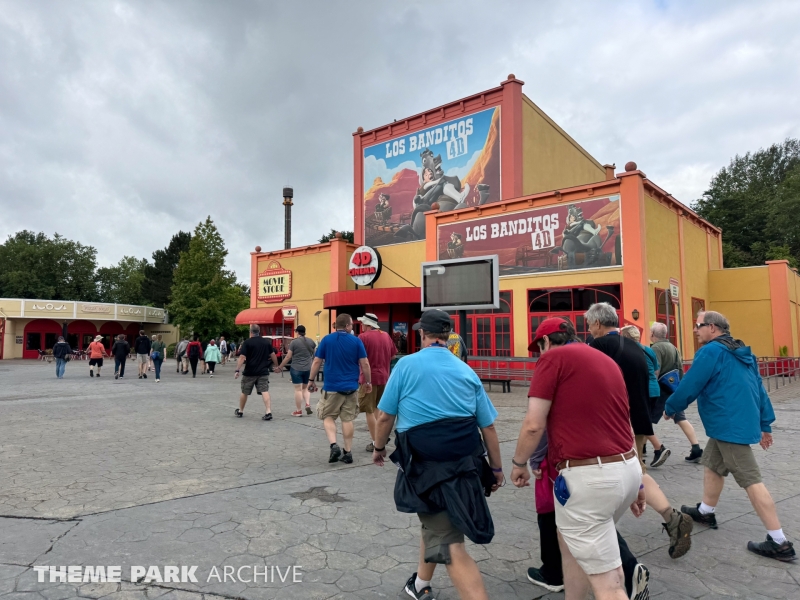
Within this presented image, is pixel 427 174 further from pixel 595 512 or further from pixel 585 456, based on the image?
pixel 595 512

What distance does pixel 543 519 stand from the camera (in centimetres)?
330

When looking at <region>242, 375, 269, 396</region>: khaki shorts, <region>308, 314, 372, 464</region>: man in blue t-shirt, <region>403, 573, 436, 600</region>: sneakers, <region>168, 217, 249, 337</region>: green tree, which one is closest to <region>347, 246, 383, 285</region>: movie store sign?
<region>168, 217, 249, 337</region>: green tree

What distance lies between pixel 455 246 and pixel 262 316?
13563mm

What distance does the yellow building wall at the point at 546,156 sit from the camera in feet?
71.7

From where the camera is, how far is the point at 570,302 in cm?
1727

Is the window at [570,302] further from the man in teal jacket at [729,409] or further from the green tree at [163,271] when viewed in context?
the green tree at [163,271]

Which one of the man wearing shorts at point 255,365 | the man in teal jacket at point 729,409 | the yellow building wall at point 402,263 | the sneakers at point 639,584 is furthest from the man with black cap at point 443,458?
the yellow building wall at point 402,263

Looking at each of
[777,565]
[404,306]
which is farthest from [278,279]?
[777,565]

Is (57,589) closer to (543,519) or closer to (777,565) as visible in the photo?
(543,519)

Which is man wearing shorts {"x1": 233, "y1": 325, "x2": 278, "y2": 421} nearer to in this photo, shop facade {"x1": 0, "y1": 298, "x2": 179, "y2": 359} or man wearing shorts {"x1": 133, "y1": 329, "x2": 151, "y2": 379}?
man wearing shorts {"x1": 133, "y1": 329, "x2": 151, "y2": 379}

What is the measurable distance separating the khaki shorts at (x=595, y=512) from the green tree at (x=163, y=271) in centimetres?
6601

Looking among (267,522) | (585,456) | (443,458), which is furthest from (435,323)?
(267,522)

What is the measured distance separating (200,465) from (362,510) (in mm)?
2564

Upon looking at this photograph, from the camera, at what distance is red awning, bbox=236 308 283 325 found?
28344mm
